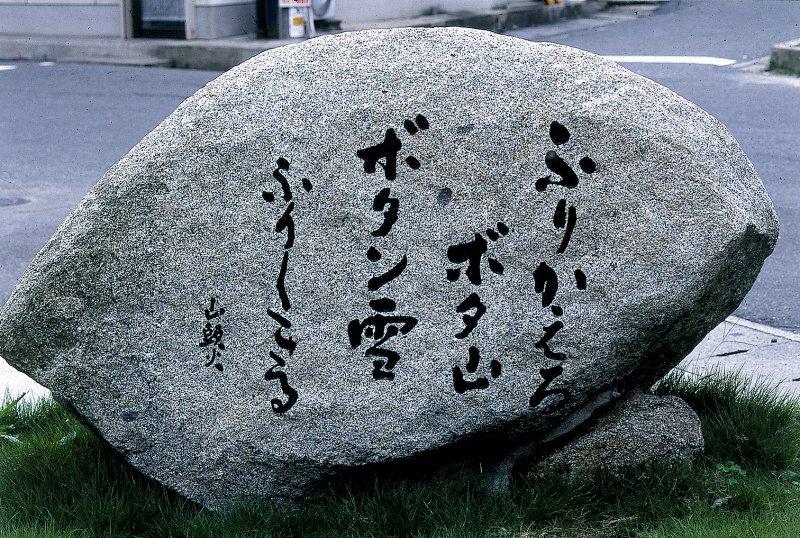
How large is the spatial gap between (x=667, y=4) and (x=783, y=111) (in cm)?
1169

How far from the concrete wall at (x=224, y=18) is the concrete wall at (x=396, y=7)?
127 cm

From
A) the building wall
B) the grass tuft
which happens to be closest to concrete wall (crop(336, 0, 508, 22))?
the building wall

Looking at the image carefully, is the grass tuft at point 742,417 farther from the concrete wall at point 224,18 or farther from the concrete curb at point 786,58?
the concrete wall at point 224,18

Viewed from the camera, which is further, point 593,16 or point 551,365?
point 593,16

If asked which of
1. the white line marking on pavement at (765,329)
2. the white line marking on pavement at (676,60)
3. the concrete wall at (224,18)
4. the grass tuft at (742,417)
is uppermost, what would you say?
the concrete wall at (224,18)

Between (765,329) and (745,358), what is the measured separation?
→ 46cm

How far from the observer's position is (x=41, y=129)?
10055mm

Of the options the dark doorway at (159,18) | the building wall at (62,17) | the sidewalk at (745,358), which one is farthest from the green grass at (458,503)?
the building wall at (62,17)

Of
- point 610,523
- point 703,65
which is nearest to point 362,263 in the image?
point 610,523

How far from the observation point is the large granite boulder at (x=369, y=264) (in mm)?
3260

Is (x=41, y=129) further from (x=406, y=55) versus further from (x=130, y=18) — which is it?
(x=406, y=55)

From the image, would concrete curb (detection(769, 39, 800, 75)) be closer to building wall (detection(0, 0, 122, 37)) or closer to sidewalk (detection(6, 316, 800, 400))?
sidewalk (detection(6, 316, 800, 400))

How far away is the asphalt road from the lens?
6504 millimetres

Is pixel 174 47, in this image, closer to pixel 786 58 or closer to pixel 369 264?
pixel 786 58
